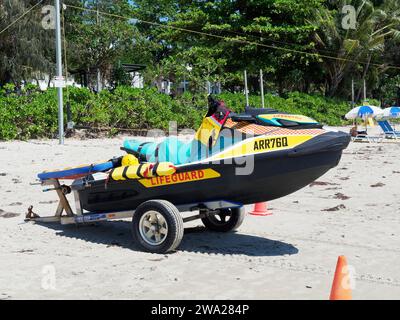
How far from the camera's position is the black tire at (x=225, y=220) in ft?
24.1

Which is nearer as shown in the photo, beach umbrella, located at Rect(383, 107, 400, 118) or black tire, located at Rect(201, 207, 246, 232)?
black tire, located at Rect(201, 207, 246, 232)

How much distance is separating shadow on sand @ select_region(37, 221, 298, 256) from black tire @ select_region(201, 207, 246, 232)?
0.27 ft

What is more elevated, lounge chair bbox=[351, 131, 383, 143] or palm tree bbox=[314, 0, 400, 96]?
palm tree bbox=[314, 0, 400, 96]

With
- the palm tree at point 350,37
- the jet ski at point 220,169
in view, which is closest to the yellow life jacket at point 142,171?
the jet ski at point 220,169

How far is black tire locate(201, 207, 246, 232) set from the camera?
736 centimetres

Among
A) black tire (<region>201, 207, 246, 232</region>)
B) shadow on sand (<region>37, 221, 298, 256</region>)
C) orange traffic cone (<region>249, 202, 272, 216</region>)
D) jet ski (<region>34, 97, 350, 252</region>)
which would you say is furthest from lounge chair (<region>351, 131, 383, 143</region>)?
jet ski (<region>34, 97, 350, 252</region>)

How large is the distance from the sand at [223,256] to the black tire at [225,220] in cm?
16

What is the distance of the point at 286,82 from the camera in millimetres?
53781

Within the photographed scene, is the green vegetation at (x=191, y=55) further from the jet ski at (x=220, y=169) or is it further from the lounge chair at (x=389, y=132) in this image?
the jet ski at (x=220, y=169)

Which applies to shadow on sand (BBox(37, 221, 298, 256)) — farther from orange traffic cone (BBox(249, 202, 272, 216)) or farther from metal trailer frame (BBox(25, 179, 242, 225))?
orange traffic cone (BBox(249, 202, 272, 216))

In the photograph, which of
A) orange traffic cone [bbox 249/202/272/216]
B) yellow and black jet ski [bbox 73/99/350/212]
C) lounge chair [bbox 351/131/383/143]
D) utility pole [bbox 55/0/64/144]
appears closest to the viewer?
yellow and black jet ski [bbox 73/99/350/212]

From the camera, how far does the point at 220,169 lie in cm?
605

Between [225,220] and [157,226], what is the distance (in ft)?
5.06

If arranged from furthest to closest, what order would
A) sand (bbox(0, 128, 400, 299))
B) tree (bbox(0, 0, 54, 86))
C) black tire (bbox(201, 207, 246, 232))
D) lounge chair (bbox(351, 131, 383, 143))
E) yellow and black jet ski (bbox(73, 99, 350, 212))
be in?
tree (bbox(0, 0, 54, 86)) → lounge chair (bbox(351, 131, 383, 143)) → black tire (bbox(201, 207, 246, 232)) → yellow and black jet ski (bbox(73, 99, 350, 212)) → sand (bbox(0, 128, 400, 299))
